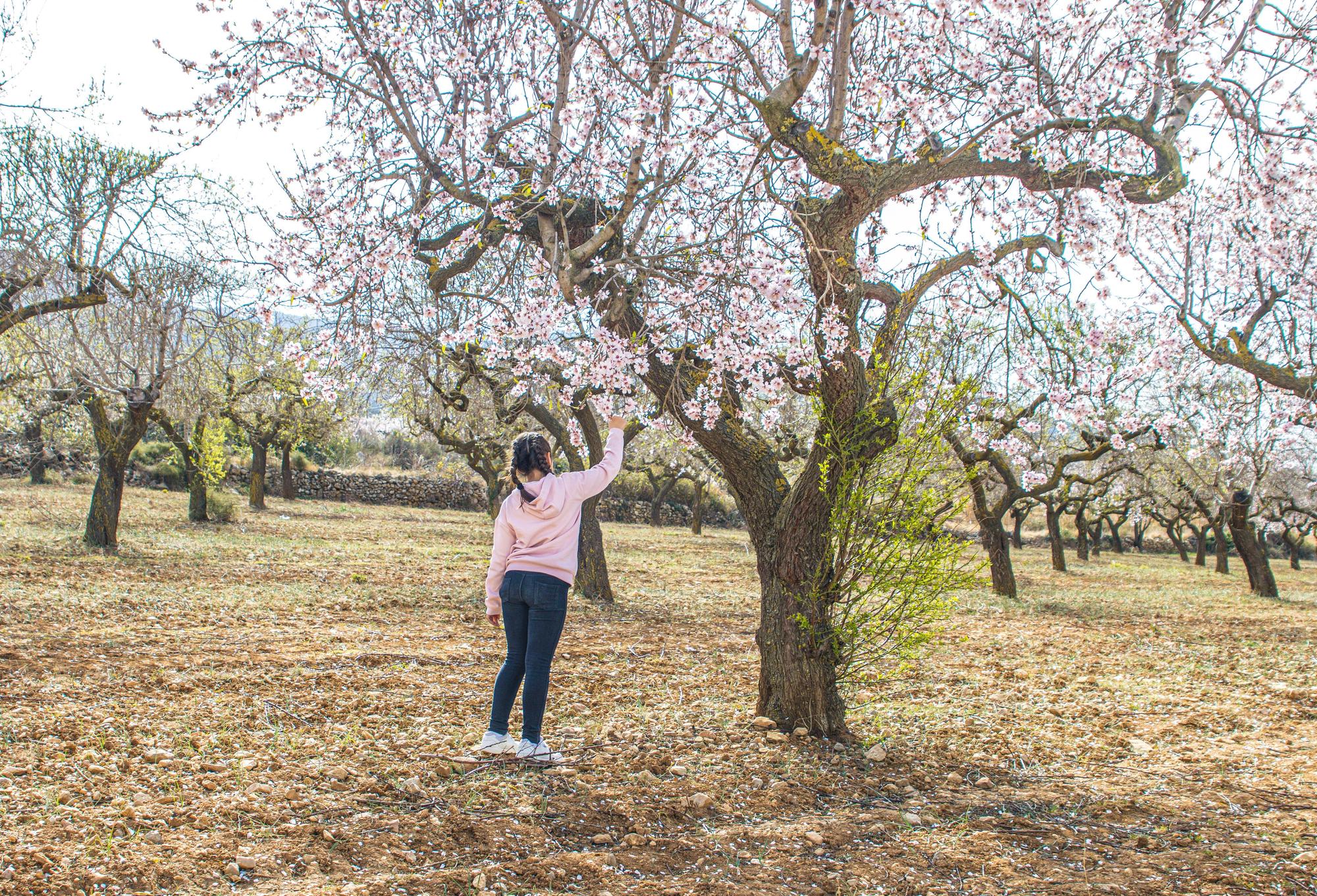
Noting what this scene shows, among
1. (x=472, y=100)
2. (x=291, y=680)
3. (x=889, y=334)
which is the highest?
(x=472, y=100)

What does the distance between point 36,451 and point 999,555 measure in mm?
24750

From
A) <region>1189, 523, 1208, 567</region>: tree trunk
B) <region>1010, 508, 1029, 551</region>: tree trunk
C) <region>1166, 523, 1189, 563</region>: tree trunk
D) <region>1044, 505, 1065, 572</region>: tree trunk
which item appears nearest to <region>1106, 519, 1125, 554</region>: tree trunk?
<region>1166, 523, 1189, 563</region>: tree trunk

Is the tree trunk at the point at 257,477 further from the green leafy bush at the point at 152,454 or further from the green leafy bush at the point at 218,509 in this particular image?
the green leafy bush at the point at 218,509

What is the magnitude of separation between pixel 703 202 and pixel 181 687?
4638mm

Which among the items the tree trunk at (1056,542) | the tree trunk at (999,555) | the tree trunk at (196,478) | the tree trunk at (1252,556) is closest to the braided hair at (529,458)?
the tree trunk at (999,555)

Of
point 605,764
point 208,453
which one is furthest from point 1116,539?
point 605,764

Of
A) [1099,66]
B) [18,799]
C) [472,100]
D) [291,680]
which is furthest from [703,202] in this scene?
[18,799]

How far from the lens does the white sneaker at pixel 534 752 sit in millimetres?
4054

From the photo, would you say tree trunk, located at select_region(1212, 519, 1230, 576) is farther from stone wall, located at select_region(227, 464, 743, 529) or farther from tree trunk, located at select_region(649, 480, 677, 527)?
stone wall, located at select_region(227, 464, 743, 529)

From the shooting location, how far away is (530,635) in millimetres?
3973

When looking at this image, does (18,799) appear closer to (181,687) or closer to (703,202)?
(181,687)

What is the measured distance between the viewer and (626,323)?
5133mm

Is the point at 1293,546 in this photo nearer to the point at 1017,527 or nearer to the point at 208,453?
the point at 1017,527

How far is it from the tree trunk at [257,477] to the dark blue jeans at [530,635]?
22.1 meters
